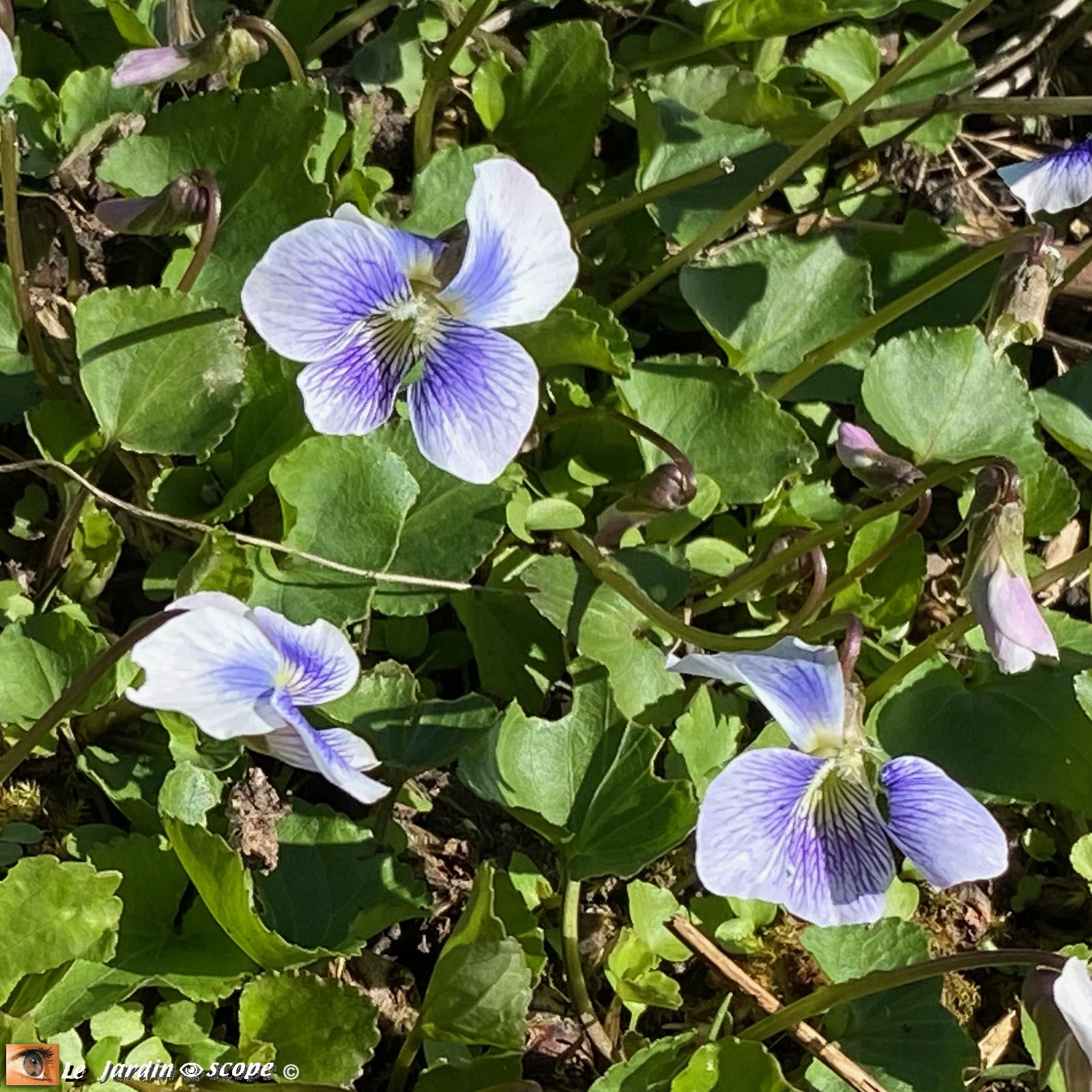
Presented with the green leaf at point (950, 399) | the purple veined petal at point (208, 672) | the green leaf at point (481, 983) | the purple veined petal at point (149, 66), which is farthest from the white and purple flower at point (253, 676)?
the green leaf at point (950, 399)

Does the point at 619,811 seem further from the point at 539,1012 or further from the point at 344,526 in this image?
the point at 344,526

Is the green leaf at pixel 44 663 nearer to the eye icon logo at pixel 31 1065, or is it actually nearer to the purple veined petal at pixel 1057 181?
the eye icon logo at pixel 31 1065

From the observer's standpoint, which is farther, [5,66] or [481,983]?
[481,983]

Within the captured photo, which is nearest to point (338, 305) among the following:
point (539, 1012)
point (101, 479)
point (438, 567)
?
point (438, 567)

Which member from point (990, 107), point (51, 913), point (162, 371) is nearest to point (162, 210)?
point (162, 371)

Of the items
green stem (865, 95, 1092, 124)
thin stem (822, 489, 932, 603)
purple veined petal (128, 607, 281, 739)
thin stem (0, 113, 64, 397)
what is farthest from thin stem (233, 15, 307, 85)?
thin stem (822, 489, 932, 603)

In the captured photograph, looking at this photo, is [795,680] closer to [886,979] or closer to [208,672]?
[886,979]
